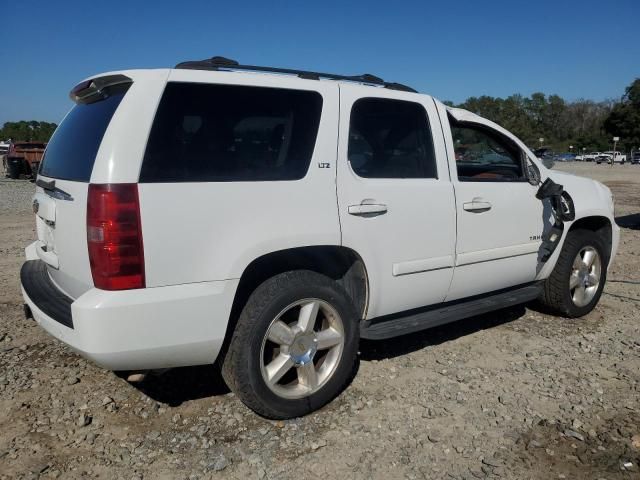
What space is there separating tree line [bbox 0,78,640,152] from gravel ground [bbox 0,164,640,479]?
77.0m

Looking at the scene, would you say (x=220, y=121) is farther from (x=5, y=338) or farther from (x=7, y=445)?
(x=5, y=338)

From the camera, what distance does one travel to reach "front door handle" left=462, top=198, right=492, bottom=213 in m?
3.78

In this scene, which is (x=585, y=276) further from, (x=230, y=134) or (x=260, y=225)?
(x=230, y=134)

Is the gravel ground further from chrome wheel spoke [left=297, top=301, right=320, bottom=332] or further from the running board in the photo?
chrome wheel spoke [left=297, top=301, right=320, bottom=332]

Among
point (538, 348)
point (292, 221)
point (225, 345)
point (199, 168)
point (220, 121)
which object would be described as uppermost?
point (220, 121)

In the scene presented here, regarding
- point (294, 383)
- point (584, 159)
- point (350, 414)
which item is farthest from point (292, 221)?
point (584, 159)

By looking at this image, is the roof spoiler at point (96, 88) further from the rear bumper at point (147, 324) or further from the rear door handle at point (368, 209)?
the rear door handle at point (368, 209)

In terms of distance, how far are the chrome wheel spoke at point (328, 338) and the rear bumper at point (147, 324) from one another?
64 centimetres

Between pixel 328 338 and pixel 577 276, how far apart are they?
2.82 metres

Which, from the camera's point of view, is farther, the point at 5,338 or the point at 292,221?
the point at 5,338

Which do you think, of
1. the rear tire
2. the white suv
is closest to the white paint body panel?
the white suv

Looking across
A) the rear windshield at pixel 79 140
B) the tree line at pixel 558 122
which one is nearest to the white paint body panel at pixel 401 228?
the rear windshield at pixel 79 140

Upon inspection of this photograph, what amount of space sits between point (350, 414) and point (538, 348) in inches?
73.4

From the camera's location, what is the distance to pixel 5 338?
4.32 m
